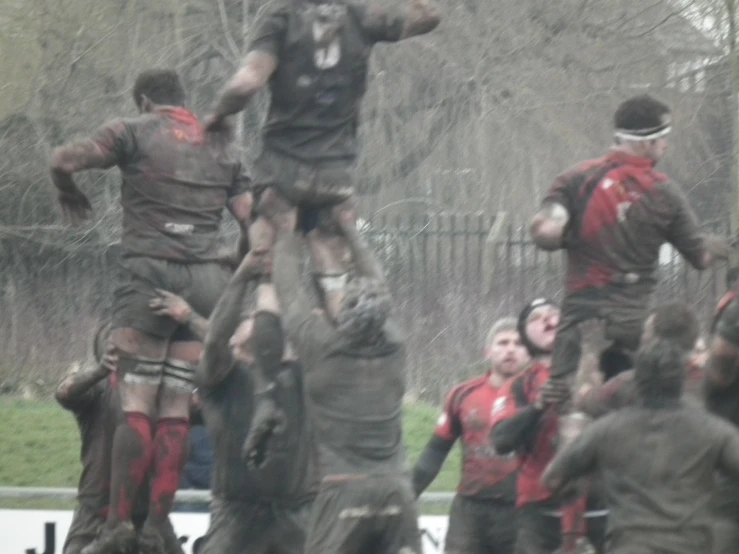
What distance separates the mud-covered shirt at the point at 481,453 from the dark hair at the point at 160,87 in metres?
2.15

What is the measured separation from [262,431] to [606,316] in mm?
1645

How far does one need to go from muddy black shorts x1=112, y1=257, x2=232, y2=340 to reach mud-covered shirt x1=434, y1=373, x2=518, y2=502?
1.43 metres

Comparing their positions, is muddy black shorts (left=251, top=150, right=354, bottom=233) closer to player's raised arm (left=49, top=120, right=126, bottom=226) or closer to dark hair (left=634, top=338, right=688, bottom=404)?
player's raised arm (left=49, top=120, right=126, bottom=226)

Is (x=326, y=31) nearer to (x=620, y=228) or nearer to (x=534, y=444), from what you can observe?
(x=620, y=228)

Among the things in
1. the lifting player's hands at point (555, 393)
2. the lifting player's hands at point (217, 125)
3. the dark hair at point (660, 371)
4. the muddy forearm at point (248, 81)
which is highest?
the muddy forearm at point (248, 81)

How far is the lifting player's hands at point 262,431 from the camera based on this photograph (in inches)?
327

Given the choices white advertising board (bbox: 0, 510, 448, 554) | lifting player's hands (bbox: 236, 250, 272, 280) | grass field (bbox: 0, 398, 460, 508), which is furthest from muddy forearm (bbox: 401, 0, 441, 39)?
grass field (bbox: 0, 398, 460, 508)

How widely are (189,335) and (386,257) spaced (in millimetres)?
7512

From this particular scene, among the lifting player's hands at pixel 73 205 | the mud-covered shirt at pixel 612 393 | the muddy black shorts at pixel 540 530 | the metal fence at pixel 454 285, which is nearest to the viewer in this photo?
the mud-covered shirt at pixel 612 393

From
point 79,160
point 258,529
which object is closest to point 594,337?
point 258,529

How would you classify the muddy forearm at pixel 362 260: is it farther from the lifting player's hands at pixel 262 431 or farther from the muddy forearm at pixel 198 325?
the muddy forearm at pixel 198 325

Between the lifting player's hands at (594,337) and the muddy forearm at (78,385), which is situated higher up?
the lifting player's hands at (594,337)

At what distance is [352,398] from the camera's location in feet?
26.0

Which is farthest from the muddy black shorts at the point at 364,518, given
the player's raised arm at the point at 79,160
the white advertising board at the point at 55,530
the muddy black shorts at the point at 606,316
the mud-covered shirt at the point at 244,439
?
the white advertising board at the point at 55,530
